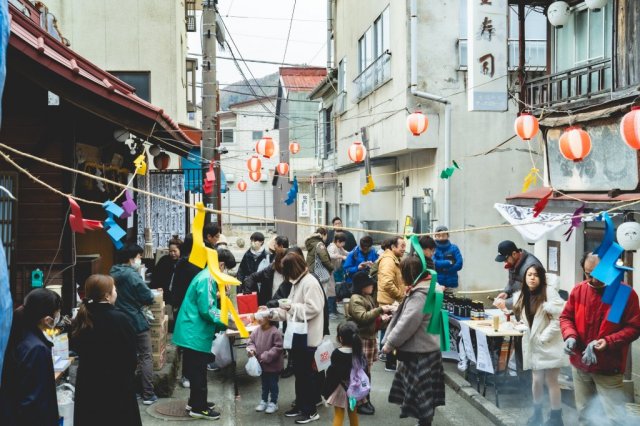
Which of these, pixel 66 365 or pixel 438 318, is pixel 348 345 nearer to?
pixel 438 318

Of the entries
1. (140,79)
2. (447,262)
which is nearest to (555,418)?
(447,262)

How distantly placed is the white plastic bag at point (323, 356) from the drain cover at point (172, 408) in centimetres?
205

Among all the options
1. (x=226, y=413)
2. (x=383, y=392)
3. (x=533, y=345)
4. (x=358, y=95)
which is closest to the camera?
(x=533, y=345)

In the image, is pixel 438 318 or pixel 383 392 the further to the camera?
pixel 383 392

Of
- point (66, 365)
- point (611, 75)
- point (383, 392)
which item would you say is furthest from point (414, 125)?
point (66, 365)

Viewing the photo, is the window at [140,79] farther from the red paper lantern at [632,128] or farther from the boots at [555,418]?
the boots at [555,418]

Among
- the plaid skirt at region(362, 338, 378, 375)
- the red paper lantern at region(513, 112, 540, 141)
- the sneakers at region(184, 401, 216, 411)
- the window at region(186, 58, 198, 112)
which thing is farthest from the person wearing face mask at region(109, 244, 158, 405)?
the window at region(186, 58, 198, 112)

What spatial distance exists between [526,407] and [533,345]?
1.64 meters

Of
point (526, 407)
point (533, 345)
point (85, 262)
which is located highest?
point (85, 262)

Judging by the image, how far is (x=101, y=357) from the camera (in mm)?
6566

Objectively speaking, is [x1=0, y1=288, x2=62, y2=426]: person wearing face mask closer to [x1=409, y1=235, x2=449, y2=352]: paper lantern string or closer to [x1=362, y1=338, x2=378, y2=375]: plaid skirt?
[x1=409, y1=235, x2=449, y2=352]: paper lantern string

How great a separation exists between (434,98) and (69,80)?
36.0 ft

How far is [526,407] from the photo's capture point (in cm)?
1015

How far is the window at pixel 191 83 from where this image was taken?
28.6 meters
